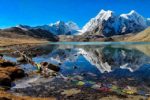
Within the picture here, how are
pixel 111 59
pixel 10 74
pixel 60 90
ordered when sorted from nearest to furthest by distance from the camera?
1. pixel 60 90
2. pixel 10 74
3. pixel 111 59

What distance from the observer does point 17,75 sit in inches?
2186

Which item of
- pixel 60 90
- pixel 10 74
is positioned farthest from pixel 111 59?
pixel 60 90

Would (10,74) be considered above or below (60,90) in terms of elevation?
above

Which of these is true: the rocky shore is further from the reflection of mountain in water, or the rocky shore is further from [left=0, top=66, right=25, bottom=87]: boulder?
the reflection of mountain in water

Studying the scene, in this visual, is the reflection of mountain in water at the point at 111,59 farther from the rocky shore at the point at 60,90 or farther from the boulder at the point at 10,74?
the boulder at the point at 10,74

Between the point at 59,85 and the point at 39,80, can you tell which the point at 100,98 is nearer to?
the point at 59,85

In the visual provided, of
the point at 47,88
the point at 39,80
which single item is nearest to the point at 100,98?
the point at 47,88

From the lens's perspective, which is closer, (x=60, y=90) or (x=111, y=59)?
(x=60, y=90)

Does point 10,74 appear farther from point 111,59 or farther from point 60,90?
point 111,59

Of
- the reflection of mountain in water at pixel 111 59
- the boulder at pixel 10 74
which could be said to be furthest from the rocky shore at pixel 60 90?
the reflection of mountain in water at pixel 111 59

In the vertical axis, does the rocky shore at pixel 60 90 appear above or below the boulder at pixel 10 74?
below

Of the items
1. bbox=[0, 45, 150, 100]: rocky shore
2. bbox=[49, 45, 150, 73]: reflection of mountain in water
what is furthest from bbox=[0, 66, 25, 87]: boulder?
bbox=[49, 45, 150, 73]: reflection of mountain in water

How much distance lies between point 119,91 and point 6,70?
26314mm

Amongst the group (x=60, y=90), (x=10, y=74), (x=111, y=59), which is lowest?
(x=111, y=59)
